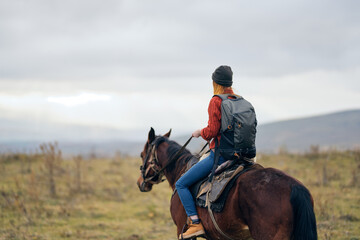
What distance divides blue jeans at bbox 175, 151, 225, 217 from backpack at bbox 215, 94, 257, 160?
1.10ft

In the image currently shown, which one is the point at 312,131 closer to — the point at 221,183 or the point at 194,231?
the point at 194,231

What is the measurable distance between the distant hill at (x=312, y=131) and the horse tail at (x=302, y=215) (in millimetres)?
116270

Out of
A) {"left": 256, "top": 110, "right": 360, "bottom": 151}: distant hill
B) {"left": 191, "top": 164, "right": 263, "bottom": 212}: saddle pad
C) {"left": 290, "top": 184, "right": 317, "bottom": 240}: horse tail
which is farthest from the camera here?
{"left": 256, "top": 110, "right": 360, "bottom": 151}: distant hill

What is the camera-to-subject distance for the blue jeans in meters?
5.04

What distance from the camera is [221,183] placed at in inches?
178

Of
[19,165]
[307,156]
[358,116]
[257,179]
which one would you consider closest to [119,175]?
[19,165]

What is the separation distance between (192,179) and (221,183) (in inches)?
27.9

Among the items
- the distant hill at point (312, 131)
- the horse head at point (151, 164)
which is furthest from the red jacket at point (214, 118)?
the distant hill at point (312, 131)

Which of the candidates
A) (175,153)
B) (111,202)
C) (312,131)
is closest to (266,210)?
(175,153)

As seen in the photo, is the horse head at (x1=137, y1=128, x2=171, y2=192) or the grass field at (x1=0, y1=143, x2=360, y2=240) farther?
the grass field at (x1=0, y1=143, x2=360, y2=240)

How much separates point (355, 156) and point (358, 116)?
475 feet

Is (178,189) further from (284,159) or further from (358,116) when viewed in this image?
(358,116)

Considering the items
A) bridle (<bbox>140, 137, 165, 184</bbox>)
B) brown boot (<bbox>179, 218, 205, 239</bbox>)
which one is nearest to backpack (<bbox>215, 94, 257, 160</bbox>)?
brown boot (<bbox>179, 218, 205, 239</bbox>)

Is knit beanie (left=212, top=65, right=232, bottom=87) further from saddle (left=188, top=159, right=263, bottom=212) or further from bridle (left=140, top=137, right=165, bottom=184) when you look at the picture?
bridle (left=140, top=137, right=165, bottom=184)
